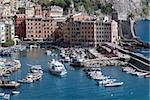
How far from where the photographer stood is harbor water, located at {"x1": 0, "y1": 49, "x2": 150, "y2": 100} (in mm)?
19453

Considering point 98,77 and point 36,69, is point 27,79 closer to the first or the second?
point 36,69

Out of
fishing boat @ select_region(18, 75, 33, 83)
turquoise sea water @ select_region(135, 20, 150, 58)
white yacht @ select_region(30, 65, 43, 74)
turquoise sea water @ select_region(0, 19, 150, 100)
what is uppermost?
turquoise sea water @ select_region(135, 20, 150, 58)

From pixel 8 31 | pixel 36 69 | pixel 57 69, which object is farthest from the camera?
pixel 8 31

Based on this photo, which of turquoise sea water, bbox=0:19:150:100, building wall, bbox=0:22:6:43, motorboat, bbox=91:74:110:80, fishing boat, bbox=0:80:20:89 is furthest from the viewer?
building wall, bbox=0:22:6:43

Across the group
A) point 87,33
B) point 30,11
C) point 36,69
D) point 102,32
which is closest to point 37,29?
point 30,11

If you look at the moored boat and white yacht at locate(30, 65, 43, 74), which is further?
white yacht at locate(30, 65, 43, 74)

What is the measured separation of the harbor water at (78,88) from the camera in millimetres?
19453

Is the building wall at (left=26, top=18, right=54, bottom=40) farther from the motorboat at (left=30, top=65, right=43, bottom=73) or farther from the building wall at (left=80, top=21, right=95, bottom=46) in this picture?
the motorboat at (left=30, top=65, right=43, bottom=73)

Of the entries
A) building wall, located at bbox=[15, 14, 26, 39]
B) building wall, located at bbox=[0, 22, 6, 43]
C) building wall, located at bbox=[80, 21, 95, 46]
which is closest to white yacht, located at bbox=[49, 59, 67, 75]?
building wall, located at bbox=[80, 21, 95, 46]

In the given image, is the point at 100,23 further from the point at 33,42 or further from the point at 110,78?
the point at 110,78

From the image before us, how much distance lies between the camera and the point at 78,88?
68.1 ft

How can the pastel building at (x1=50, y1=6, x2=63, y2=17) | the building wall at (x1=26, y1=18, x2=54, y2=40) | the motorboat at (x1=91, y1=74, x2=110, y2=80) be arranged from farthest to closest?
the pastel building at (x1=50, y1=6, x2=63, y2=17), the building wall at (x1=26, y1=18, x2=54, y2=40), the motorboat at (x1=91, y1=74, x2=110, y2=80)

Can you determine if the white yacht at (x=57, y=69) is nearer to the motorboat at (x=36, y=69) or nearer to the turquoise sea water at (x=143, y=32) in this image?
the motorboat at (x=36, y=69)

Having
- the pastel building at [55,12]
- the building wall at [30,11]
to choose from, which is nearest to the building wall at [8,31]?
the building wall at [30,11]
